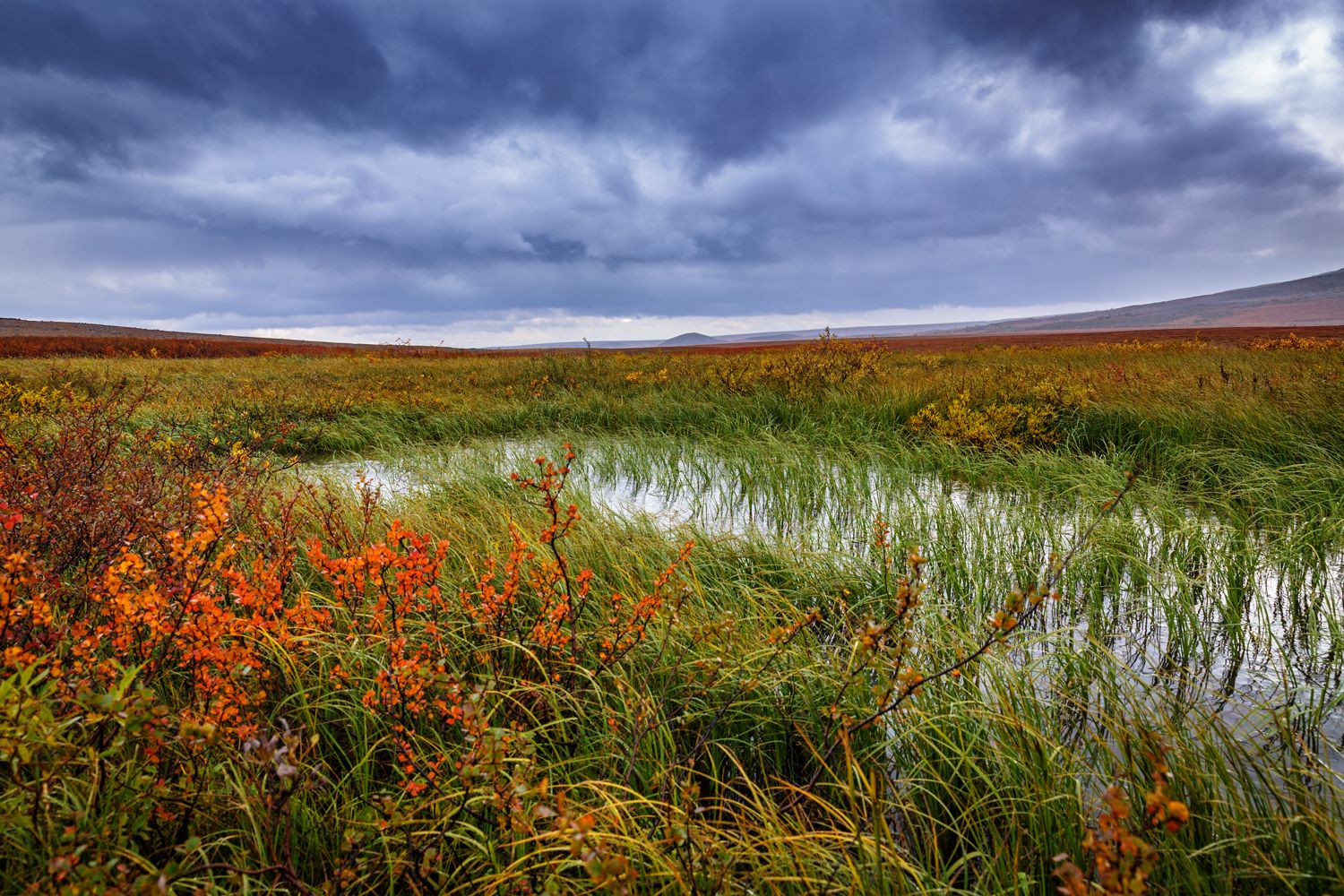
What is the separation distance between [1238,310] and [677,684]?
716 ft

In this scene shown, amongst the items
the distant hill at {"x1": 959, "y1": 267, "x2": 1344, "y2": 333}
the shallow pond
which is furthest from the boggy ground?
the distant hill at {"x1": 959, "y1": 267, "x2": 1344, "y2": 333}

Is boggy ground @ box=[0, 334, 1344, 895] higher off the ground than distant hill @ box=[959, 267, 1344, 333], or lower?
lower

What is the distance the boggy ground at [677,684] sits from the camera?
1549 millimetres

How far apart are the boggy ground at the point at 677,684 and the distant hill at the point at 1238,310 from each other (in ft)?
503

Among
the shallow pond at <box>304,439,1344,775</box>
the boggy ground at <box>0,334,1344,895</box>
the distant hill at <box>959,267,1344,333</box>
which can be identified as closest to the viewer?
the boggy ground at <box>0,334,1344,895</box>

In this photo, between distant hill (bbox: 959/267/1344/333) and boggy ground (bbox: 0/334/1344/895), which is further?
distant hill (bbox: 959/267/1344/333)

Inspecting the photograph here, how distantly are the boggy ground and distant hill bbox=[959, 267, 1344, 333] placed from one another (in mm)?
153315

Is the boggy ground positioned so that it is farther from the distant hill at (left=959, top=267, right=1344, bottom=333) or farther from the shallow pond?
the distant hill at (left=959, top=267, right=1344, bottom=333)

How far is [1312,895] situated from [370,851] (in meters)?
2.62

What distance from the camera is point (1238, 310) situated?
6166 inches

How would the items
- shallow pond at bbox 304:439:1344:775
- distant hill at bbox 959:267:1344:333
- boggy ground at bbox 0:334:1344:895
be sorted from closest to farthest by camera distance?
boggy ground at bbox 0:334:1344:895
shallow pond at bbox 304:439:1344:775
distant hill at bbox 959:267:1344:333

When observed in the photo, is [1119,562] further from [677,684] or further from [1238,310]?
[1238,310]

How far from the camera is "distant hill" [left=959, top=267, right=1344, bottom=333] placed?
133 m

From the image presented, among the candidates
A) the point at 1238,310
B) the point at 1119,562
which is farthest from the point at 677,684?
the point at 1238,310
